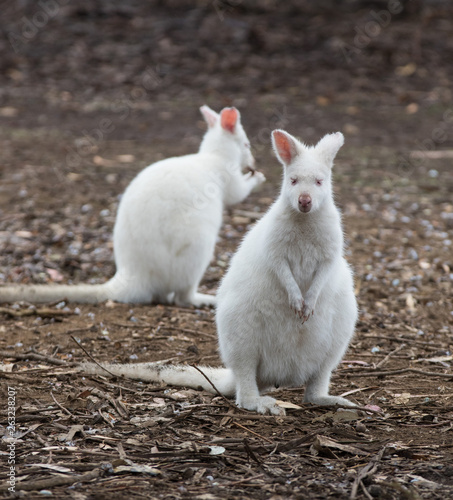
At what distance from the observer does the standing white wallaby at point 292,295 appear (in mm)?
3193

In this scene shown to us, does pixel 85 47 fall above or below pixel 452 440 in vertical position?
above

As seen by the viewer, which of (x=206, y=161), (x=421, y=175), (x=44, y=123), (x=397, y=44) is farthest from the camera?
(x=397, y=44)

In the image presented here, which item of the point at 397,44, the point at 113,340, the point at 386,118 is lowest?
the point at 113,340

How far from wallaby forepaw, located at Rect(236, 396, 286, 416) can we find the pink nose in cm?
87

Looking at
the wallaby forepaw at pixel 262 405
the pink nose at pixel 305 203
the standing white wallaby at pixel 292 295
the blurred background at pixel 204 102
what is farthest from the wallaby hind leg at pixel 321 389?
the blurred background at pixel 204 102

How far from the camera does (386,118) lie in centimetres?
1053

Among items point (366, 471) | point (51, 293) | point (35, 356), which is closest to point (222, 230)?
point (51, 293)

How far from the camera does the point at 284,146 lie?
125 inches

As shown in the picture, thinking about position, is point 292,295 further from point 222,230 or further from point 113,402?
point 222,230

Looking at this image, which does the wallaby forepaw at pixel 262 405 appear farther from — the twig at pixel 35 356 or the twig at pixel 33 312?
the twig at pixel 33 312

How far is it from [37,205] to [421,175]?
162 inches

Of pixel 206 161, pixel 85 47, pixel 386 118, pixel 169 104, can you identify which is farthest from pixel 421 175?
pixel 85 47

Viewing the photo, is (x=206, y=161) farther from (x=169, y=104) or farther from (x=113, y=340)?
(x=169, y=104)

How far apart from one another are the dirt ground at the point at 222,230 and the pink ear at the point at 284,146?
1106 millimetres
